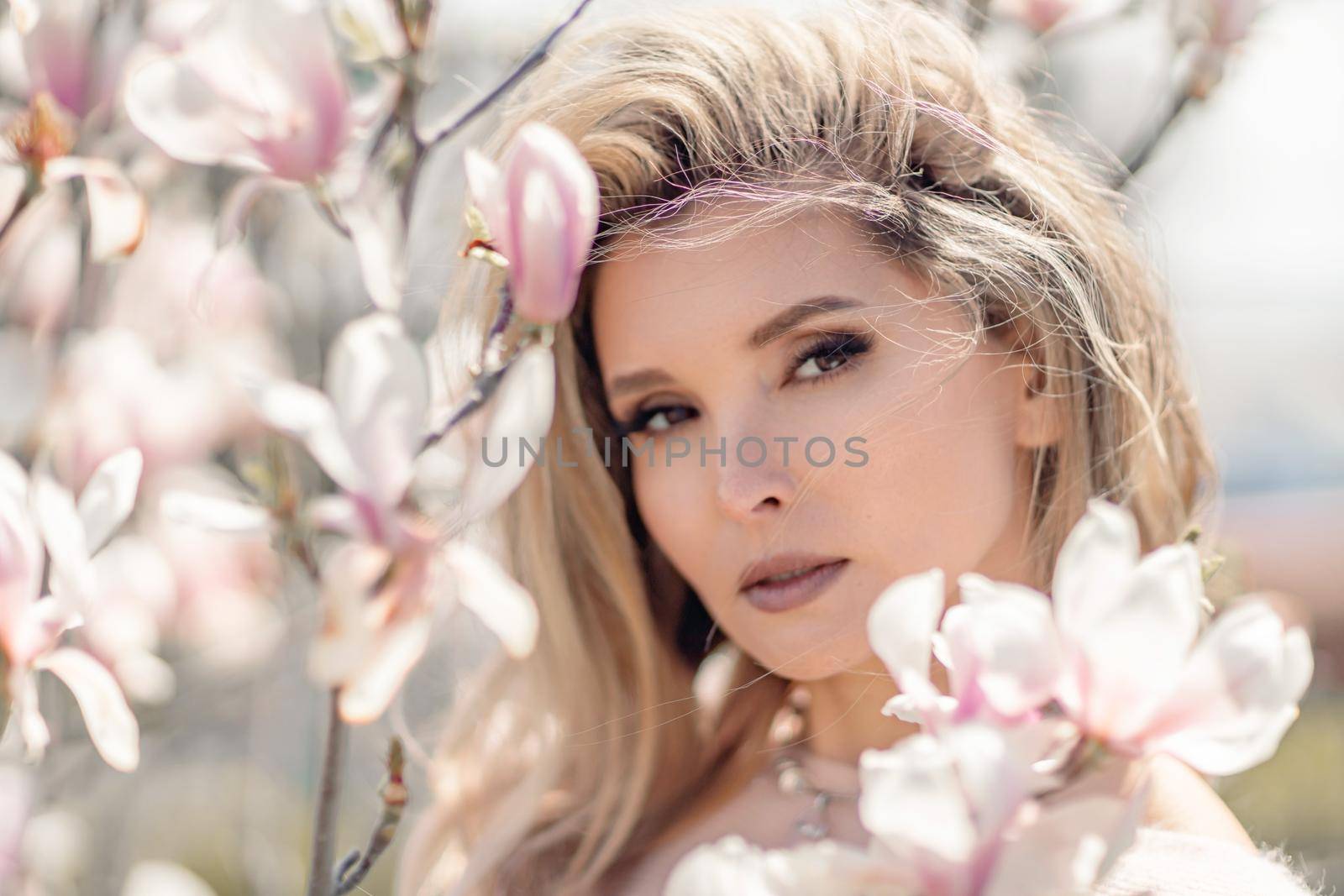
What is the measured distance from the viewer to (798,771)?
1238 millimetres

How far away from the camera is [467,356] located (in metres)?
1.21

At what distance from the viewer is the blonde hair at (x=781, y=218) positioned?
1.03 metres

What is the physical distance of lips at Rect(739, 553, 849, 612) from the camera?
1.00 m

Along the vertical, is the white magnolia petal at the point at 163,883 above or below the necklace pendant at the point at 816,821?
above

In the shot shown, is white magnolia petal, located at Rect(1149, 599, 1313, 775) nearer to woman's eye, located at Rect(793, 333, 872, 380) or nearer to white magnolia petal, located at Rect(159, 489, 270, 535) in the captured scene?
white magnolia petal, located at Rect(159, 489, 270, 535)

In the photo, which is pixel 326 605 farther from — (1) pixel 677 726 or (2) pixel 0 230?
(1) pixel 677 726

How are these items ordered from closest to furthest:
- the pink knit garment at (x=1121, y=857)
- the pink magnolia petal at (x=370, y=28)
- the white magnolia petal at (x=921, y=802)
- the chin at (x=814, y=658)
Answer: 1. the white magnolia petal at (x=921, y=802)
2. the pink magnolia petal at (x=370, y=28)
3. the pink knit garment at (x=1121, y=857)
4. the chin at (x=814, y=658)

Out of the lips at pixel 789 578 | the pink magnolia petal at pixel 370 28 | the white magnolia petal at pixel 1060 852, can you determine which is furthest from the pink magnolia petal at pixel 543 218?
the lips at pixel 789 578

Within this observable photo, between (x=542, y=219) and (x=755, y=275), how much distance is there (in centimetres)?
41

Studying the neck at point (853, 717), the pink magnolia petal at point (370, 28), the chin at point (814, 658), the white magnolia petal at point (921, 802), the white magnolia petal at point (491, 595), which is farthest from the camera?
the neck at point (853, 717)

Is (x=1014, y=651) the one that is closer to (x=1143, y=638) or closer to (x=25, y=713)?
(x=1143, y=638)

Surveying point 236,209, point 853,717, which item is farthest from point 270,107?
point 853,717

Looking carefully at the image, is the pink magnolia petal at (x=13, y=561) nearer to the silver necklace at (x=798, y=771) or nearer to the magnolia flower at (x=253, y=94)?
the magnolia flower at (x=253, y=94)

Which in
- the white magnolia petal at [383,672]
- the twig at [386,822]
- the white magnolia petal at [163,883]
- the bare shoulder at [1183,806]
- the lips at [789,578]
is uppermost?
the white magnolia petal at [383,672]
